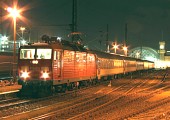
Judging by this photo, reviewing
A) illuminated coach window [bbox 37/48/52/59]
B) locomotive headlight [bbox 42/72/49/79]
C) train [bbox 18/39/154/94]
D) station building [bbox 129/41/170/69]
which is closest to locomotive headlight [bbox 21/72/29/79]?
train [bbox 18/39/154/94]

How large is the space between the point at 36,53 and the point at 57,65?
5.00 feet

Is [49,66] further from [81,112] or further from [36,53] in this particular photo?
[81,112]

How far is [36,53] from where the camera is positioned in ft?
71.3

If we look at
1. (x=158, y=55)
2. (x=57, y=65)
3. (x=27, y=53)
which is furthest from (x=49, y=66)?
(x=158, y=55)

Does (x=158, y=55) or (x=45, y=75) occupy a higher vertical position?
(x=158, y=55)

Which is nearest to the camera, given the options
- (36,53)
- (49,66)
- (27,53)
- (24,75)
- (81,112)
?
(81,112)

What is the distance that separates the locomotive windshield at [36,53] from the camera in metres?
21.4

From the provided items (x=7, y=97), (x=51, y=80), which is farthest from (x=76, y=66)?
(x=7, y=97)

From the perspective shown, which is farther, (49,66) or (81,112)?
(49,66)

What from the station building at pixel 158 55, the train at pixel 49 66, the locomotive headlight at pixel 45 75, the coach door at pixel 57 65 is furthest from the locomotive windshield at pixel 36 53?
the station building at pixel 158 55

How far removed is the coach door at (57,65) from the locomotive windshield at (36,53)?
1.64 feet

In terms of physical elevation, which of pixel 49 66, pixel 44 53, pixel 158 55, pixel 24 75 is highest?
pixel 158 55

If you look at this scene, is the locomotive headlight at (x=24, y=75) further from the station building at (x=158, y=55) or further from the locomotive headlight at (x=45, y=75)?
the station building at (x=158, y=55)

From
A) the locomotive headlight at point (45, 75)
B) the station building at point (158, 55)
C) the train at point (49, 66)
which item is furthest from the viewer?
the station building at point (158, 55)
